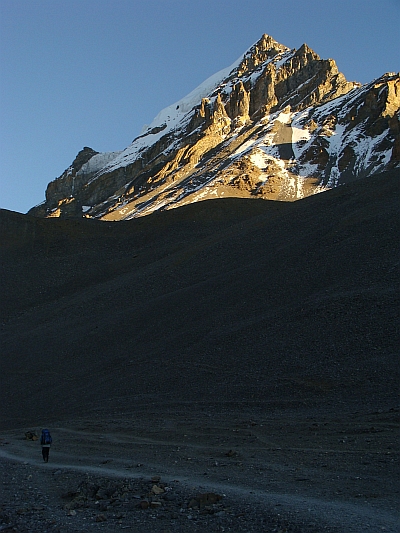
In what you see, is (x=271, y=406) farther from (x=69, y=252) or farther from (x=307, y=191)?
(x=307, y=191)

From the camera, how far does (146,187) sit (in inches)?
5202

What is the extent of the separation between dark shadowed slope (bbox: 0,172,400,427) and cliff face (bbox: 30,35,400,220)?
56.8 metres

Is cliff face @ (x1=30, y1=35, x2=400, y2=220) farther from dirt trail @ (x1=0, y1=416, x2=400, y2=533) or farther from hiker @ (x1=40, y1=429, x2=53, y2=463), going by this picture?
hiker @ (x1=40, y1=429, x2=53, y2=463)

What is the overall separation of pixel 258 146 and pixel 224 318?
101523mm

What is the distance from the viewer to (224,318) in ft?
97.6

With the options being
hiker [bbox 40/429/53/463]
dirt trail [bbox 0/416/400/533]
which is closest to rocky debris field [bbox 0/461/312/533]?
dirt trail [bbox 0/416/400/533]

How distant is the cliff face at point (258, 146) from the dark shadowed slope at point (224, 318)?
56843mm

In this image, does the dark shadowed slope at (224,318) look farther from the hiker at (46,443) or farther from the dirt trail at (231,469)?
the hiker at (46,443)

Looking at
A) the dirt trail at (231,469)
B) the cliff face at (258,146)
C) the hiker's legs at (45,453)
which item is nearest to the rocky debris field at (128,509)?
the dirt trail at (231,469)

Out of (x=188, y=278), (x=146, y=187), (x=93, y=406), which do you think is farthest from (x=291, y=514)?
(x=146, y=187)

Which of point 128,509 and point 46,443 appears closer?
point 128,509

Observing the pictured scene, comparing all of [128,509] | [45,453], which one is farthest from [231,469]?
[45,453]

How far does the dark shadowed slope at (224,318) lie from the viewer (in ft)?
75.6

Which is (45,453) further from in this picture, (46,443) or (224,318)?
(224,318)
